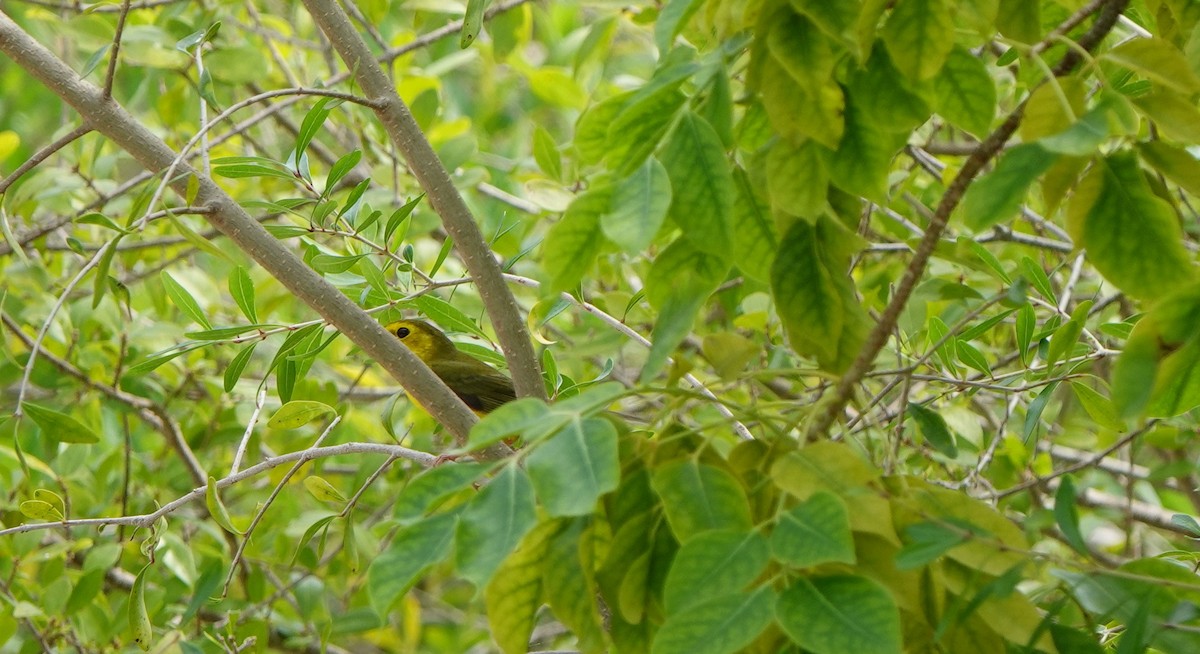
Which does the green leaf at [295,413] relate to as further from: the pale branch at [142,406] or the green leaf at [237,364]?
the pale branch at [142,406]

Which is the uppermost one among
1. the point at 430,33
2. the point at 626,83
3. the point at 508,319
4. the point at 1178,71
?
the point at 430,33

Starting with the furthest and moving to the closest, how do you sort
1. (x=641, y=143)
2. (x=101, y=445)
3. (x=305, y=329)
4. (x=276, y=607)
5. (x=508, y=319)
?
(x=276, y=607)
(x=101, y=445)
(x=305, y=329)
(x=508, y=319)
(x=641, y=143)

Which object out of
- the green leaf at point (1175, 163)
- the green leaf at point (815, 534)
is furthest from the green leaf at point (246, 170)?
the green leaf at point (1175, 163)

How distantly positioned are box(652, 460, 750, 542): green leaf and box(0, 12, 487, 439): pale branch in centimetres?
80

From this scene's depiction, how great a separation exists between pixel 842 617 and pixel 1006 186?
1.28ft

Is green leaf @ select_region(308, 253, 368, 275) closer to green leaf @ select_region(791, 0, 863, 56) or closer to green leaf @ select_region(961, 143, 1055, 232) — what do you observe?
green leaf @ select_region(791, 0, 863, 56)

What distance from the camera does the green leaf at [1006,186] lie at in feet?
3.24

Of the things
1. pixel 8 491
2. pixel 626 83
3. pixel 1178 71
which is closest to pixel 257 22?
pixel 626 83

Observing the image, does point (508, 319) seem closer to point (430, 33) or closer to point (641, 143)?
point (641, 143)

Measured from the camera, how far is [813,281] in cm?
123

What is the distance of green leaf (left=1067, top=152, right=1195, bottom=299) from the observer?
1087 mm

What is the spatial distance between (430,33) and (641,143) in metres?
2.91

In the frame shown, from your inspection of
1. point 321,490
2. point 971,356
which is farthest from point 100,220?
point 971,356

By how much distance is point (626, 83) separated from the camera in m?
4.27
